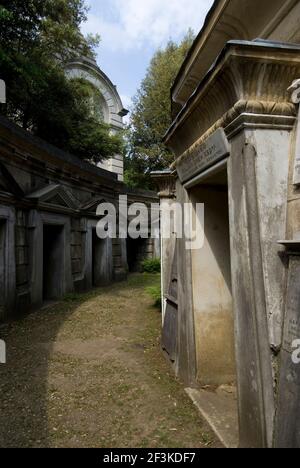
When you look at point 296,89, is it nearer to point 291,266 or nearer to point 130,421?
point 291,266

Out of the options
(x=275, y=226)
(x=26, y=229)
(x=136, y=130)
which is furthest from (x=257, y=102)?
(x=136, y=130)

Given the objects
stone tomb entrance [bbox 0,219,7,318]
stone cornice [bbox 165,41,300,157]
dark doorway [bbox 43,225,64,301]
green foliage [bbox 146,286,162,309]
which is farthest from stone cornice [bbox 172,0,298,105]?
dark doorway [bbox 43,225,64,301]

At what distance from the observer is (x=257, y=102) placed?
8.84ft

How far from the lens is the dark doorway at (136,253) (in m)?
17.9

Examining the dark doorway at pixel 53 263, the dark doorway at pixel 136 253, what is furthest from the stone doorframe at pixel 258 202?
the dark doorway at pixel 136 253

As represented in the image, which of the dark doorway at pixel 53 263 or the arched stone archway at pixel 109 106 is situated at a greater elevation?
the arched stone archway at pixel 109 106

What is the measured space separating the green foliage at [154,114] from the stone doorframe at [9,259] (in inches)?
492

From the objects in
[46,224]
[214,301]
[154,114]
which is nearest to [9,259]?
[46,224]

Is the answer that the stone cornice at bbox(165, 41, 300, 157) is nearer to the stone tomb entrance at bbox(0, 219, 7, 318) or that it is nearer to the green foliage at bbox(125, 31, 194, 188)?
the stone tomb entrance at bbox(0, 219, 7, 318)

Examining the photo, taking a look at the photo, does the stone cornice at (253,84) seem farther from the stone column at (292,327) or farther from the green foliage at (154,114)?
the green foliage at (154,114)

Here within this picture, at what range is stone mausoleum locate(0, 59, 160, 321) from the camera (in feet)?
24.4

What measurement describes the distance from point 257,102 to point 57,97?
11.0 metres

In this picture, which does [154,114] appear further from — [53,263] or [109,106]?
[53,263]

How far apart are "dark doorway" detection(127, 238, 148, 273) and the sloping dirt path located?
33.8 feet
